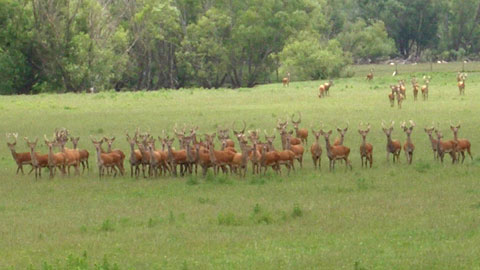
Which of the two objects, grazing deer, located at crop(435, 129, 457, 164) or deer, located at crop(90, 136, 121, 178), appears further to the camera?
grazing deer, located at crop(435, 129, 457, 164)

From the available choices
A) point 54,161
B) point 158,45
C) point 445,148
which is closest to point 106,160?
point 54,161

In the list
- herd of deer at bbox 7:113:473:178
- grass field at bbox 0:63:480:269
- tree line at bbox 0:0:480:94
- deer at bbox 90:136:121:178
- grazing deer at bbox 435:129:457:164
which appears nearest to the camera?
grass field at bbox 0:63:480:269

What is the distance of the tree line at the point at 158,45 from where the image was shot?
74.0 m

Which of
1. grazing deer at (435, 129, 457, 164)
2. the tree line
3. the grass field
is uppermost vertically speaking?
the tree line

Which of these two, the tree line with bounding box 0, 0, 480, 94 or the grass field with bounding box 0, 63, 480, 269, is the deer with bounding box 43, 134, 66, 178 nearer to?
the grass field with bounding box 0, 63, 480, 269

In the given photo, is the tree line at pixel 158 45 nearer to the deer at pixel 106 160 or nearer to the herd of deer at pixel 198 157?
the herd of deer at pixel 198 157

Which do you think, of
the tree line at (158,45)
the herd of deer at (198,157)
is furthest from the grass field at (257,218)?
the tree line at (158,45)

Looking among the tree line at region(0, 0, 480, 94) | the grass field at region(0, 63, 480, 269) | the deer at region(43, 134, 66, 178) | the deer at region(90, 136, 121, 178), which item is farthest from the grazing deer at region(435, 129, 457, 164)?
the tree line at region(0, 0, 480, 94)

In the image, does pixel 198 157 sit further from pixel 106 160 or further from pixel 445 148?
pixel 445 148

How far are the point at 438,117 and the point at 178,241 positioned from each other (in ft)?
77.6

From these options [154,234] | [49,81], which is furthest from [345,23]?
[154,234]

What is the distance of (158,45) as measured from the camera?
292 ft

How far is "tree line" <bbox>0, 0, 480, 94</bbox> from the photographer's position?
7400 centimetres

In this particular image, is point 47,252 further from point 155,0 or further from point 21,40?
point 155,0
